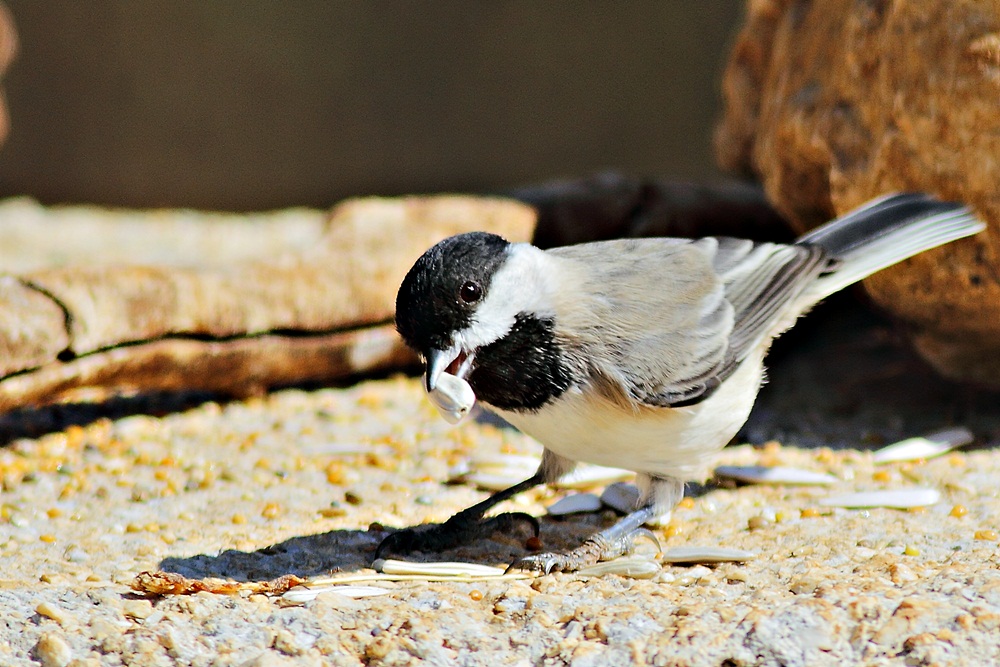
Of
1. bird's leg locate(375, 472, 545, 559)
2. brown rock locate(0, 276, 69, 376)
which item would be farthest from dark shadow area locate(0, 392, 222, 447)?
bird's leg locate(375, 472, 545, 559)

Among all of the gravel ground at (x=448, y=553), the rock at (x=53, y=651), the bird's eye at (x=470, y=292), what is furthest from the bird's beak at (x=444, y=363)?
the rock at (x=53, y=651)

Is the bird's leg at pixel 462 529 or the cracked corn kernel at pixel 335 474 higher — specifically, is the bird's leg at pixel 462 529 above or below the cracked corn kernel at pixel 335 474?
above

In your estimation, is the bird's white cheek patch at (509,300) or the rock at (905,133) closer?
the bird's white cheek patch at (509,300)

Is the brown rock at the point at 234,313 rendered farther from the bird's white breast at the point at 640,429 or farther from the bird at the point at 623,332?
the bird's white breast at the point at 640,429

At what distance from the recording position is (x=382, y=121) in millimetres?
6859

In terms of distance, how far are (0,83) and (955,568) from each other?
6.42 meters

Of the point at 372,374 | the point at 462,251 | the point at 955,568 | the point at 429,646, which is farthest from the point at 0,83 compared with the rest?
the point at 955,568

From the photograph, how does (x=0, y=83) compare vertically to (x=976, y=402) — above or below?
above

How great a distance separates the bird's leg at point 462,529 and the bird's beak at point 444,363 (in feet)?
1.99

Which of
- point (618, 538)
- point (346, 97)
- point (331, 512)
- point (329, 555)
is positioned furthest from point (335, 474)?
point (346, 97)

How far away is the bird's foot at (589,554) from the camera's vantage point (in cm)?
252

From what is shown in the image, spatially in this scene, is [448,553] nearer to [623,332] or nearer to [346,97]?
[623,332]

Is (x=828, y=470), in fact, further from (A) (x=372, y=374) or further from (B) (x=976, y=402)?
(A) (x=372, y=374)

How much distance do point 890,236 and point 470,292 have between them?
1462mm
